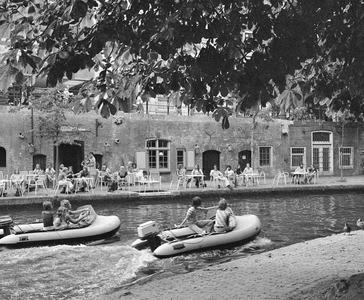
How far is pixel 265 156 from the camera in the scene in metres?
30.2

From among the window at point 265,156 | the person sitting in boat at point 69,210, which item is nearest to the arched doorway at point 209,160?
the window at point 265,156

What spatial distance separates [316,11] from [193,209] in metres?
7.08

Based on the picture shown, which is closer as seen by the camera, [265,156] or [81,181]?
[81,181]

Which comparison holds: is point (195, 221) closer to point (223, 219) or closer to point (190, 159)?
point (223, 219)

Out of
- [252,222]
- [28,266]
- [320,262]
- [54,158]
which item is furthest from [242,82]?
[54,158]

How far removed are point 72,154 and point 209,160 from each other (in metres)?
8.00

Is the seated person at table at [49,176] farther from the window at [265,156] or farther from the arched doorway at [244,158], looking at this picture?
the window at [265,156]

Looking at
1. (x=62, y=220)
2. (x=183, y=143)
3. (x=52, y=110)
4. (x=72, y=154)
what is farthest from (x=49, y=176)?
(x=62, y=220)

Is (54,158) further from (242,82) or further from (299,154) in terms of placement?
(242,82)

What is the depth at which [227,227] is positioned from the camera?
11.2m

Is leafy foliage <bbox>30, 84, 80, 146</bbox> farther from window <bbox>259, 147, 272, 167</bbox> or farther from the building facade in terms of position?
window <bbox>259, 147, 272, 167</bbox>

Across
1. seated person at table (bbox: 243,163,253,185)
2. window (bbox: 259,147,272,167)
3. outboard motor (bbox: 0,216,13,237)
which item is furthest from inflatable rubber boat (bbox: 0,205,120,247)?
window (bbox: 259,147,272,167)

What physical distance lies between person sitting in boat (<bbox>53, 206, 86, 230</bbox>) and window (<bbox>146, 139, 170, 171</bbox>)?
15385 mm

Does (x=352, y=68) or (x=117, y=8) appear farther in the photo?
(x=352, y=68)
